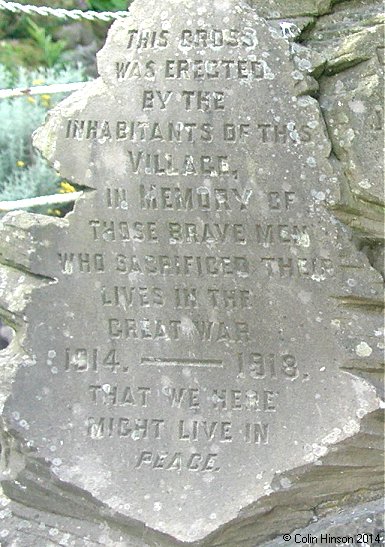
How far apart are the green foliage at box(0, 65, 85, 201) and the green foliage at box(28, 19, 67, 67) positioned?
264mm

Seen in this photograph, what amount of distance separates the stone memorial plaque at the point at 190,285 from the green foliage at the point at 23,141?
94.8 inches

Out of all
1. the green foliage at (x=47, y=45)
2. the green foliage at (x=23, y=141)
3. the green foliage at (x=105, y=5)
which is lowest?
the green foliage at (x=23, y=141)

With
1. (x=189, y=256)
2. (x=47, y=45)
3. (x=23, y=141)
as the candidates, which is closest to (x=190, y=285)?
(x=189, y=256)

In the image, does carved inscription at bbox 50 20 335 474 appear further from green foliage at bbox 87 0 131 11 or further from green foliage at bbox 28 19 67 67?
green foliage at bbox 87 0 131 11

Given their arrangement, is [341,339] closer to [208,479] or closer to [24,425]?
[208,479]

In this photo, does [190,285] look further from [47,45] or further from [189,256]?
[47,45]

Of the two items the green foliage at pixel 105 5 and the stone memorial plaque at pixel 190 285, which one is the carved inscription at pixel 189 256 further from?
the green foliage at pixel 105 5

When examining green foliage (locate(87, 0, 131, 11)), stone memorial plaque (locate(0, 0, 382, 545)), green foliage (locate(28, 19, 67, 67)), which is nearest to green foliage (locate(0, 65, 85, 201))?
green foliage (locate(28, 19, 67, 67))

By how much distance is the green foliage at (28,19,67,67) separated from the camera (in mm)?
5578

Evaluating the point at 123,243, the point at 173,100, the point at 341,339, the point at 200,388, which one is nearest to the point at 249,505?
the point at 200,388

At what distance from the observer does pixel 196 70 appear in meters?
2.38

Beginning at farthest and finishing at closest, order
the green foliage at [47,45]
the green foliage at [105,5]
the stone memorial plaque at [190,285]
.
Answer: the green foliage at [105,5], the green foliage at [47,45], the stone memorial plaque at [190,285]

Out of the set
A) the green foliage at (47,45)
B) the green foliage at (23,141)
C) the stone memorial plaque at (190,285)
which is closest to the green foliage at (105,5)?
the green foliage at (47,45)

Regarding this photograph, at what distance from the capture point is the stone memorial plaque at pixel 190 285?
2350 millimetres
